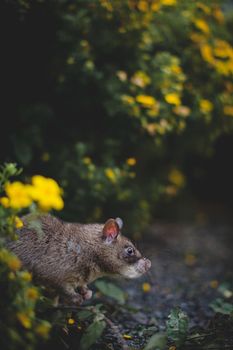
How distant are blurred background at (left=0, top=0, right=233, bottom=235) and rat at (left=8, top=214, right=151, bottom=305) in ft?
3.66

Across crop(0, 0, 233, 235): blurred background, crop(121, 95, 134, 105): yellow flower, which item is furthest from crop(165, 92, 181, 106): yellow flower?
crop(121, 95, 134, 105): yellow flower


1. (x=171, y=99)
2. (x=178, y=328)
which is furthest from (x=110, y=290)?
(x=171, y=99)

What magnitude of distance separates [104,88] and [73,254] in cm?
187

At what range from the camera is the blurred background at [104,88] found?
4.36m

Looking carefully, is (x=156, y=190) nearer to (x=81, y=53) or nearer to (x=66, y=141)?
(x=66, y=141)

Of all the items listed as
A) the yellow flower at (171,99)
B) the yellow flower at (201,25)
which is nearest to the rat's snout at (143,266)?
the yellow flower at (171,99)

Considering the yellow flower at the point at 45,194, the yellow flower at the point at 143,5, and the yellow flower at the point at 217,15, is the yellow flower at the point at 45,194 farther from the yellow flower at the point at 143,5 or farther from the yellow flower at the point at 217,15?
the yellow flower at the point at 217,15

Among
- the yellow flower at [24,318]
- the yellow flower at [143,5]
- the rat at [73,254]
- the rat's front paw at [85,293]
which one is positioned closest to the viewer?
the yellow flower at [24,318]

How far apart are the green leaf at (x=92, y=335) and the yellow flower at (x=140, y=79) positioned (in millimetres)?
2329

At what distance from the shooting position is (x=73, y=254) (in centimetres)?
329

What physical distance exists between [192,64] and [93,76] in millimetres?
1281

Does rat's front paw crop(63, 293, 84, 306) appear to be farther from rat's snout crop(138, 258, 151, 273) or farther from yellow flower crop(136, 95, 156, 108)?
yellow flower crop(136, 95, 156, 108)

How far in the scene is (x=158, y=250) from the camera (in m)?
5.72

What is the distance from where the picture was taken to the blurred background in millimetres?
4355
